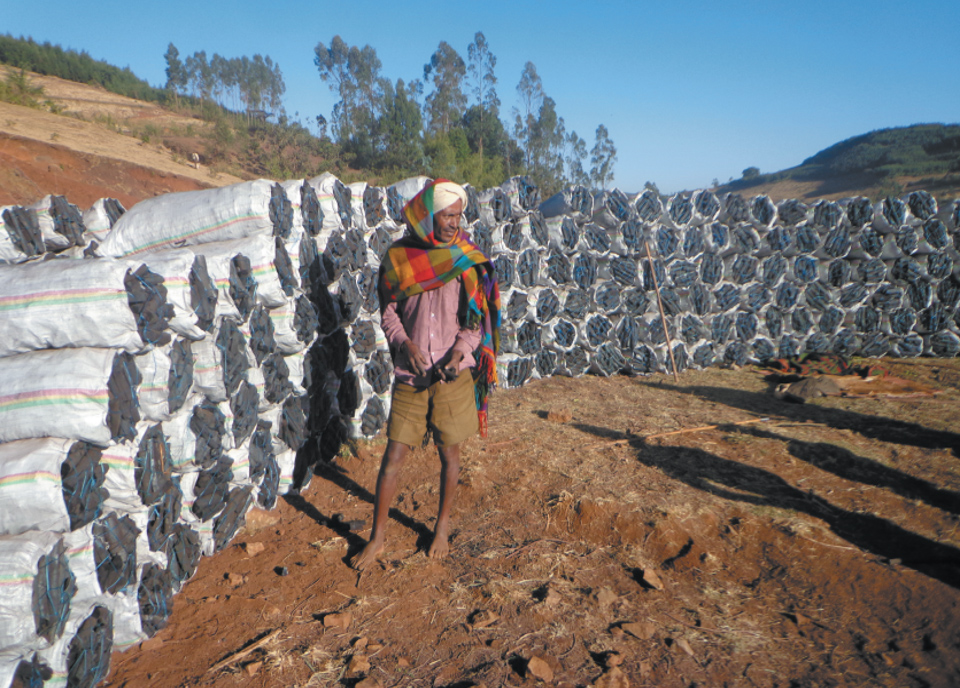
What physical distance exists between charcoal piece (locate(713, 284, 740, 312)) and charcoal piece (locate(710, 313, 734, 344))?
0.11 m

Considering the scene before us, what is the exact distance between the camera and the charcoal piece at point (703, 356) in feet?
23.2

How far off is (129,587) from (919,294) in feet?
29.7

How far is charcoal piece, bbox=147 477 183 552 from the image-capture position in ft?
7.43

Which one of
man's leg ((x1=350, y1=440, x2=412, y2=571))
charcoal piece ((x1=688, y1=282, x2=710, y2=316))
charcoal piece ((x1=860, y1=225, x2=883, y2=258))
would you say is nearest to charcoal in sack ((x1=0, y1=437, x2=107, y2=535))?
man's leg ((x1=350, y1=440, x2=412, y2=571))

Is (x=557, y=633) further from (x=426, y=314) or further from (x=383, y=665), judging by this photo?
(x=426, y=314)

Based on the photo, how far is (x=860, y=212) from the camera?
23.7 feet

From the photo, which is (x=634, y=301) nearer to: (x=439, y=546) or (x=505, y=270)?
(x=505, y=270)

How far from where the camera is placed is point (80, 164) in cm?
1412

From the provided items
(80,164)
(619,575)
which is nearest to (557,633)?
(619,575)

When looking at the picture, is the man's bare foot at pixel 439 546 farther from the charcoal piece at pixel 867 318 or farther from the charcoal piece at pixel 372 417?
the charcoal piece at pixel 867 318

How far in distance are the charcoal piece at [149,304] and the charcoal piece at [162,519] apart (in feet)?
2.12

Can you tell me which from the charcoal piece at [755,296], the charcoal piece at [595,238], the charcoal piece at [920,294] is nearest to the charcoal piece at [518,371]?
the charcoal piece at [595,238]

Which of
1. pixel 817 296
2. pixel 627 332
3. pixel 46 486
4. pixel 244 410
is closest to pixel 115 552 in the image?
pixel 46 486

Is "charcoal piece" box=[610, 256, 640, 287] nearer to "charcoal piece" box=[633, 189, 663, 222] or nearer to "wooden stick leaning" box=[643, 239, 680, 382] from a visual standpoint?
"wooden stick leaning" box=[643, 239, 680, 382]
